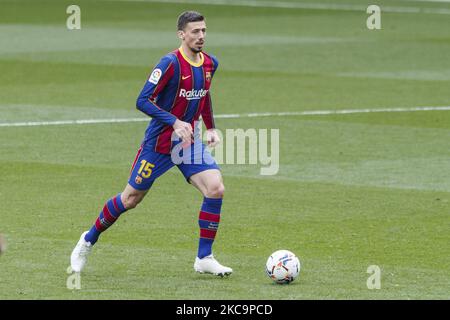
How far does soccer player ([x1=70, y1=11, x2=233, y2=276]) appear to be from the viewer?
1111cm

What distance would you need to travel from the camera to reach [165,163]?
37.1ft

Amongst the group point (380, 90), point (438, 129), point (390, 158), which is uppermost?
point (380, 90)

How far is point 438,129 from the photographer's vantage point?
66.3 ft

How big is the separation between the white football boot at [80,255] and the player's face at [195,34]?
193cm

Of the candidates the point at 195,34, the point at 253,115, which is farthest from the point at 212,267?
the point at 253,115

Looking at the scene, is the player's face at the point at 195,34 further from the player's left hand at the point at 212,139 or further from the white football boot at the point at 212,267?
the white football boot at the point at 212,267

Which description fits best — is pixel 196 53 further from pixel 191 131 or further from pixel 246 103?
pixel 246 103

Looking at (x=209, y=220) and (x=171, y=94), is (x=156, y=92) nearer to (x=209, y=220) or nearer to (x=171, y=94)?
(x=171, y=94)

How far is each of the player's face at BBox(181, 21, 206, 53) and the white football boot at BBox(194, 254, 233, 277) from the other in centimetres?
181

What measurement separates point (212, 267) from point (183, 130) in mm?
1184

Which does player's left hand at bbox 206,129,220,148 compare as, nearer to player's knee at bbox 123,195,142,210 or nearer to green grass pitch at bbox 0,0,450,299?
player's knee at bbox 123,195,142,210

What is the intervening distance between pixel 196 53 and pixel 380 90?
13.6 meters

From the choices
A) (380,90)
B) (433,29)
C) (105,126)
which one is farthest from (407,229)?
(433,29)
